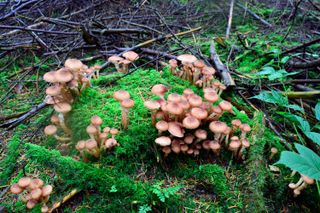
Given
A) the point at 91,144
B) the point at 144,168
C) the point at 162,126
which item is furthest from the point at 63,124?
the point at 162,126

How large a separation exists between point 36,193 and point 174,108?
56.8 inches

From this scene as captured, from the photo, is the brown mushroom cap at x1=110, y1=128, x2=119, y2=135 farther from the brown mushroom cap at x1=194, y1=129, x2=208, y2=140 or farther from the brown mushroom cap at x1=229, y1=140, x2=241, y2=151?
the brown mushroom cap at x1=229, y1=140, x2=241, y2=151

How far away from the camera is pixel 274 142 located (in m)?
3.02

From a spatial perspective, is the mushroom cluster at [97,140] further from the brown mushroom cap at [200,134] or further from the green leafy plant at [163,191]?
the brown mushroom cap at [200,134]

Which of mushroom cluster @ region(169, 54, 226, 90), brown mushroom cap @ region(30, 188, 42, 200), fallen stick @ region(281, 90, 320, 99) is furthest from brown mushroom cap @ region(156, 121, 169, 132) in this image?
fallen stick @ region(281, 90, 320, 99)

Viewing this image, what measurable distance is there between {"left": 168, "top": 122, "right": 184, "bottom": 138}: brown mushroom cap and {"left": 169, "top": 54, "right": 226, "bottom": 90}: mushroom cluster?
92cm

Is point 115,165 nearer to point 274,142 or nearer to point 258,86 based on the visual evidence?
point 274,142

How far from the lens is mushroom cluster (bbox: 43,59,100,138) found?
273cm

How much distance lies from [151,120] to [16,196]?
1545 millimetres

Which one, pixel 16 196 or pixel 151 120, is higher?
pixel 151 120

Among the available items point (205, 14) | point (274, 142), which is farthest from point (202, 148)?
point (205, 14)

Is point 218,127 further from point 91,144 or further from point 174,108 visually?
point 91,144

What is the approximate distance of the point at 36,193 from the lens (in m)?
2.28

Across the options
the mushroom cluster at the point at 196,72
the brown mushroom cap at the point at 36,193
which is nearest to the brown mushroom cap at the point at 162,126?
the mushroom cluster at the point at 196,72
